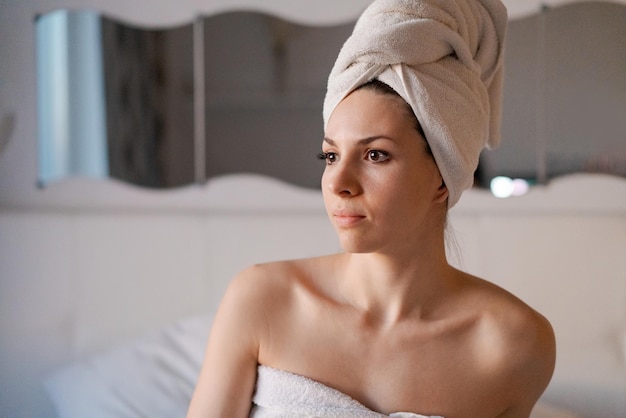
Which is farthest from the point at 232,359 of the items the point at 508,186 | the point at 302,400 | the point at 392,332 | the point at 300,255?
the point at 508,186

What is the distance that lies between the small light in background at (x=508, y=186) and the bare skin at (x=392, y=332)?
1.00m

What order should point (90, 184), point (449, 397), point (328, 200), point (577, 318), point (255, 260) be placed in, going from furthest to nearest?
point (90, 184)
point (255, 260)
point (577, 318)
point (449, 397)
point (328, 200)

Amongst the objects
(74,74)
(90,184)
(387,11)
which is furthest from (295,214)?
(387,11)

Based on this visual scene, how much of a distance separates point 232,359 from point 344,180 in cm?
37

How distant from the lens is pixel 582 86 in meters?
2.30

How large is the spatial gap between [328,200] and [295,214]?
1.30m

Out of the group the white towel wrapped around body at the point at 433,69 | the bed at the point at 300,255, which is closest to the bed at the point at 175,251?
the bed at the point at 300,255

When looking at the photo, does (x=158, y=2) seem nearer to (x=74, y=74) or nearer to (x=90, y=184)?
(x=74, y=74)

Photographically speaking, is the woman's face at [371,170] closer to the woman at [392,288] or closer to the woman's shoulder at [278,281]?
the woman at [392,288]

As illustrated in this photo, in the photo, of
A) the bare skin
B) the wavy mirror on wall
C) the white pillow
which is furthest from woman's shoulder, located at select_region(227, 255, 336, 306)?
the wavy mirror on wall

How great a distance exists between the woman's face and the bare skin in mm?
17

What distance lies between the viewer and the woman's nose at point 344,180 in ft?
3.79

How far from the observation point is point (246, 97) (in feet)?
8.13

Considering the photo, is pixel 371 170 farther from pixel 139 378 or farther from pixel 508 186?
pixel 508 186
